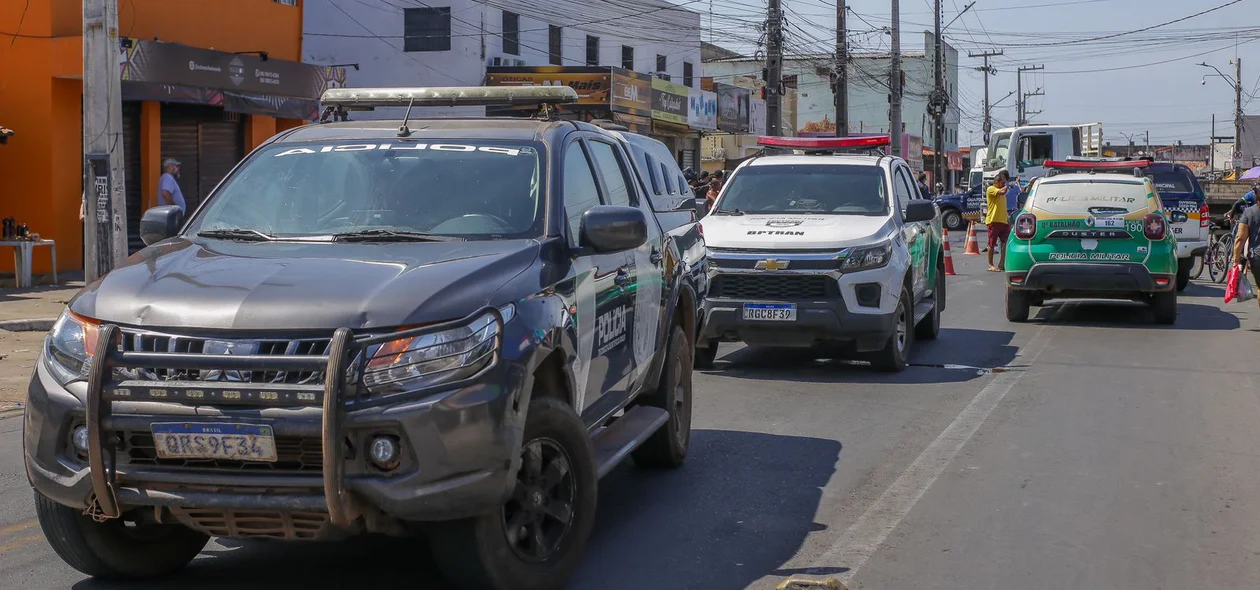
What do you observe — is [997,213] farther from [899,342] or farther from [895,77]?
[895,77]

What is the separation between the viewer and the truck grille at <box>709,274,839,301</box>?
1084 cm

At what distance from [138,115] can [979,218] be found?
2920 centimetres

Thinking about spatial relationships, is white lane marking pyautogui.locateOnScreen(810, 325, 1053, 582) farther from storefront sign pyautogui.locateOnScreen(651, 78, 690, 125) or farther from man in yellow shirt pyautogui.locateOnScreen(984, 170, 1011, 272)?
storefront sign pyautogui.locateOnScreen(651, 78, 690, 125)

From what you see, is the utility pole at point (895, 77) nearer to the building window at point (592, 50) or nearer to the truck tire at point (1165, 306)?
the building window at point (592, 50)

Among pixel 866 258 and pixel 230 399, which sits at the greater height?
pixel 866 258

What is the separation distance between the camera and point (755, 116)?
59.2 m

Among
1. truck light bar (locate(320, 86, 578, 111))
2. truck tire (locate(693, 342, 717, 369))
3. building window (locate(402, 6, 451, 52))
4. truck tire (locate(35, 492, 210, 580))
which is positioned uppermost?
building window (locate(402, 6, 451, 52))

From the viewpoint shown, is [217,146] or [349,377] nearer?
[349,377]

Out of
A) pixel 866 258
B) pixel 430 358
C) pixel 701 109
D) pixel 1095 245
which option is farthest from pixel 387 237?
pixel 701 109

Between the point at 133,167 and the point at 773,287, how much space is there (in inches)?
549

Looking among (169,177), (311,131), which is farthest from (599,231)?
(169,177)

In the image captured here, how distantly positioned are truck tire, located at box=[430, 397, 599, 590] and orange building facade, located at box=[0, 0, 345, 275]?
1626 centimetres

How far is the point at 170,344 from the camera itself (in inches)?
172

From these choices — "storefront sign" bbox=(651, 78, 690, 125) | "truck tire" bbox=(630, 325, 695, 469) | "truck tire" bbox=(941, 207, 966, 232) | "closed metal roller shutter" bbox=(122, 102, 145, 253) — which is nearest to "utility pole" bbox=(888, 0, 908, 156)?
"truck tire" bbox=(941, 207, 966, 232)
